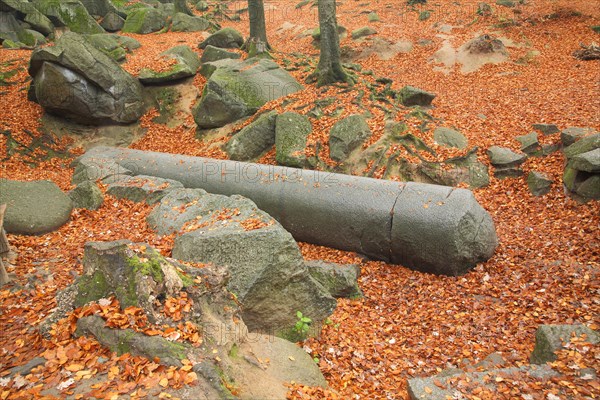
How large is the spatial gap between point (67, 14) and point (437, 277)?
20.7 metres

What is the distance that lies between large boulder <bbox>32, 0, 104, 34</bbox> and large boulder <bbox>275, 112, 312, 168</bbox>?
13359 mm

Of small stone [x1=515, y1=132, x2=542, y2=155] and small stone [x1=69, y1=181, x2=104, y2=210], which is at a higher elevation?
small stone [x1=515, y1=132, x2=542, y2=155]

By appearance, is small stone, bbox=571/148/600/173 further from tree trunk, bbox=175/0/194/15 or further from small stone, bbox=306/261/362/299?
tree trunk, bbox=175/0/194/15

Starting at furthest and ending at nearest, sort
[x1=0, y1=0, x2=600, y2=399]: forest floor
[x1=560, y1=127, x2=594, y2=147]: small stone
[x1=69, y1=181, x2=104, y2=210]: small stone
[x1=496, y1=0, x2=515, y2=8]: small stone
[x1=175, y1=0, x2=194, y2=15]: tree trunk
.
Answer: [x1=175, y1=0, x2=194, y2=15]: tree trunk → [x1=496, y1=0, x2=515, y2=8]: small stone → [x1=560, y1=127, x2=594, y2=147]: small stone → [x1=69, y1=181, x2=104, y2=210]: small stone → [x1=0, y1=0, x2=600, y2=399]: forest floor

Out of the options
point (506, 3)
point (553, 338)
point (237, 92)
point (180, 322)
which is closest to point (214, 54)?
point (237, 92)

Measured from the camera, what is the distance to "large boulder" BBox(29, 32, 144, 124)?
12719 mm

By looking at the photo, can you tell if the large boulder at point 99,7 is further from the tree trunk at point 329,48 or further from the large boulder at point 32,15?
the tree trunk at point 329,48

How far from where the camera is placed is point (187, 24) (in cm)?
2142

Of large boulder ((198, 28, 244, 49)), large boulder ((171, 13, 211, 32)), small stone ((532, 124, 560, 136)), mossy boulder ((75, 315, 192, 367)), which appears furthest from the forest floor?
large boulder ((171, 13, 211, 32))

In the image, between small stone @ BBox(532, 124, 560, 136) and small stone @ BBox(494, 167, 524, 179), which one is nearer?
small stone @ BBox(494, 167, 524, 179)

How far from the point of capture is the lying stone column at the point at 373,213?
22.4 feet

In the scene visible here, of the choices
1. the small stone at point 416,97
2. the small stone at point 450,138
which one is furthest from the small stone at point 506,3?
the small stone at point 450,138

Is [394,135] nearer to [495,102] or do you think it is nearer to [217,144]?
[495,102]

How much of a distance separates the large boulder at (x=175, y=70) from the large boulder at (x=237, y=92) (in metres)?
1.77
